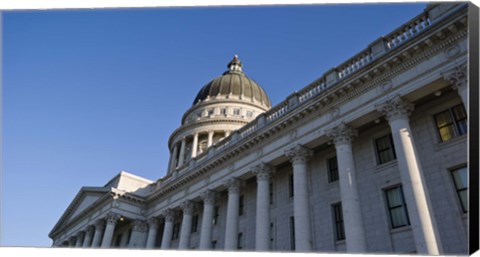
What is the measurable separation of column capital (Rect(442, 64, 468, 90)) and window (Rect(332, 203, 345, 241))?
898 centimetres

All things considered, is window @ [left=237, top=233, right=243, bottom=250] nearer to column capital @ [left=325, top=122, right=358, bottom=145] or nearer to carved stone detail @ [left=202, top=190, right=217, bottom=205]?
carved stone detail @ [left=202, top=190, right=217, bottom=205]

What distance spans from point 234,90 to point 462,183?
155ft

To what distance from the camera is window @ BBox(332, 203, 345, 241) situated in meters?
19.3

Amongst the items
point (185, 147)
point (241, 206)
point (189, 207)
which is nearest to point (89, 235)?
point (189, 207)

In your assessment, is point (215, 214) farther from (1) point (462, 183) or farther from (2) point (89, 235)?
(1) point (462, 183)

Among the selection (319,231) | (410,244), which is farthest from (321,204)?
(410,244)

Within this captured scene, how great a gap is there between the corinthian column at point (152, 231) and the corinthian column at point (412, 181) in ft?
81.2

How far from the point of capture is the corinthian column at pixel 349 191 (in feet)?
53.0

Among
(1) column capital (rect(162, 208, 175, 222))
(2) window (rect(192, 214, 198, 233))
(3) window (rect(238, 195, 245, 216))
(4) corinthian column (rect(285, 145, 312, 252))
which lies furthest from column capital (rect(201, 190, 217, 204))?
(4) corinthian column (rect(285, 145, 312, 252))

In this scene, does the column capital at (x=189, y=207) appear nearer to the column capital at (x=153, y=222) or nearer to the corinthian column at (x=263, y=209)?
the column capital at (x=153, y=222)

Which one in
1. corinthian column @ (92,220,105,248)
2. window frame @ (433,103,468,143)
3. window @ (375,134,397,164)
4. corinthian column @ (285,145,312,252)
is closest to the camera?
window frame @ (433,103,468,143)

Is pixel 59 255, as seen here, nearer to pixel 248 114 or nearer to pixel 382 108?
pixel 382 108

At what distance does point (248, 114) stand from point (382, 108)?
131 ft

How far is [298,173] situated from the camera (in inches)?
810
